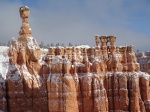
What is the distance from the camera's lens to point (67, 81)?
40656mm

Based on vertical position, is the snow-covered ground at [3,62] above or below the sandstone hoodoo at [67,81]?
above

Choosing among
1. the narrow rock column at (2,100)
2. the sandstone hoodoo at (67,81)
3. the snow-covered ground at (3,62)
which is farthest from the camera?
the snow-covered ground at (3,62)

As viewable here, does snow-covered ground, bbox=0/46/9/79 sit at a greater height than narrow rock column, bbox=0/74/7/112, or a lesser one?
greater

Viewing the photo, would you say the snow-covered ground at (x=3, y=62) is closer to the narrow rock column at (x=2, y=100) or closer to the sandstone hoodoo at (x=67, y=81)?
the sandstone hoodoo at (x=67, y=81)

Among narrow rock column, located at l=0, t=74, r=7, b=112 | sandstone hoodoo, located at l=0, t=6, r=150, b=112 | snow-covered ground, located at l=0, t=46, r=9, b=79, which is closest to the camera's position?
sandstone hoodoo, located at l=0, t=6, r=150, b=112

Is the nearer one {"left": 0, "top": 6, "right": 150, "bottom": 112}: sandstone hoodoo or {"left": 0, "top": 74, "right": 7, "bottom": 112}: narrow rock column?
{"left": 0, "top": 6, "right": 150, "bottom": 112}: sandstone hoodoo

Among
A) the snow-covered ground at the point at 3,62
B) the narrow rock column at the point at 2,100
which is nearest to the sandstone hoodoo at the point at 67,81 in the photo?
the narrow rock column at the point at 2,100

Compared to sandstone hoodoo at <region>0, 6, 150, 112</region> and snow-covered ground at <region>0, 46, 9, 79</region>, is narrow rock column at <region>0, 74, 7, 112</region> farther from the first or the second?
snow-covered ground at <region>0, 46, 9, 79</region>

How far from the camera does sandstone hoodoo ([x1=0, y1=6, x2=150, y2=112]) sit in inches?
1612

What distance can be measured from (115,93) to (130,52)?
676cm

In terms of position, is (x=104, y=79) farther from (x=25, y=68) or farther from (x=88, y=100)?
(x=25, y=68)

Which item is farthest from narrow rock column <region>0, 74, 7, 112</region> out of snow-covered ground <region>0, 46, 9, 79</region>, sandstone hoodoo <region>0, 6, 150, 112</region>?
snow-covered ground <region>0, 46, 9, 79</region>

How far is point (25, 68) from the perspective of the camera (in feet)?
146

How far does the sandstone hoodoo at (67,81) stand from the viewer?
40938 mm
